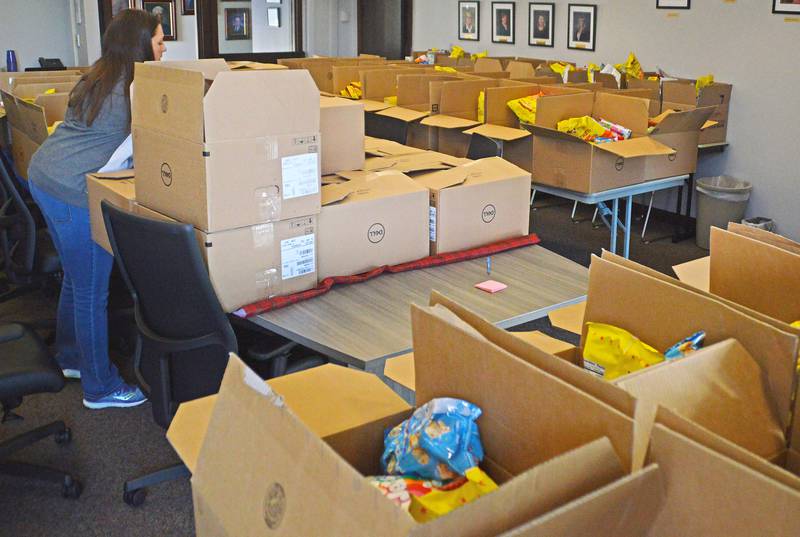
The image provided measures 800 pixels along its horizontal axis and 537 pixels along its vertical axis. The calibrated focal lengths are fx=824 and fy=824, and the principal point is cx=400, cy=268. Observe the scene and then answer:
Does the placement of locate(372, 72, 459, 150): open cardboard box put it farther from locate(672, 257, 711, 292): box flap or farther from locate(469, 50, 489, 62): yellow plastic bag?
locate(672, 257, 711, 292): box flap

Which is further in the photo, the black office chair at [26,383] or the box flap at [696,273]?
the black office chair at [26,383]

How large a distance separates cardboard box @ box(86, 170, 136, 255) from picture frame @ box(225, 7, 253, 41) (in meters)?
6.96

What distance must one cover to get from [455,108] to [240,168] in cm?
324

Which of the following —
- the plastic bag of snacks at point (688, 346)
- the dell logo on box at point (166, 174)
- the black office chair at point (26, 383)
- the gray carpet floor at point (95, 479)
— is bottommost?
the gray carpet floor at point (95, 479)

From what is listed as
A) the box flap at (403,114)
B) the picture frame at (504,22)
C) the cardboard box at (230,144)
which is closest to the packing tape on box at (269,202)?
the cardboard box at (230,144)

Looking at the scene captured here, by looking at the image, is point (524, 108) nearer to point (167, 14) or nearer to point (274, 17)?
point (167, 14)

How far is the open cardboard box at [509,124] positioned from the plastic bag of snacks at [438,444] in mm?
3348

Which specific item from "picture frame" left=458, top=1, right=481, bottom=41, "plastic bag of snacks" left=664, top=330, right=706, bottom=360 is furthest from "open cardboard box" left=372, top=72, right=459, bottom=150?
"plastic bag of snacks" left=664, top=330, right=706, bottom=360

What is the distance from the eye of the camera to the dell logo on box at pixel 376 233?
2400mm

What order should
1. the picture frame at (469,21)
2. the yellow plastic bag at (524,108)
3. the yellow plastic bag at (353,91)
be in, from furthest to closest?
the picture frame at (469,21) < the yellow plastic bag at (353,91) < the yellow plastic bag at (524,108)

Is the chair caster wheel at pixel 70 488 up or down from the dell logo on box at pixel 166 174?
down

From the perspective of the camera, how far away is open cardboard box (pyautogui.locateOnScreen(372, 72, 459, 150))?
17.0 feet

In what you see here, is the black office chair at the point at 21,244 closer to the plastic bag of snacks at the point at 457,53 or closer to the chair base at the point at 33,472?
the chair base at the point at 33,472

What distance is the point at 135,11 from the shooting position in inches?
109
